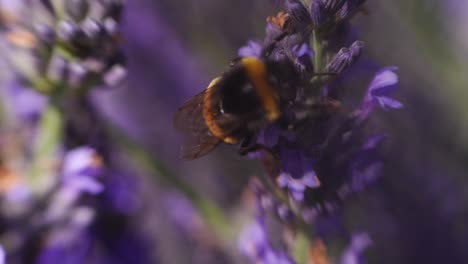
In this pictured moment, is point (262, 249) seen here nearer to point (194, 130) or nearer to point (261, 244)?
point (261, 244)

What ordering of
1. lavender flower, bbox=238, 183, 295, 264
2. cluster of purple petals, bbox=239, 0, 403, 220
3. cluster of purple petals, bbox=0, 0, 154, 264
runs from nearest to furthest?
cluster of purple petals, bbox=239, 0, 403, 220 → lavender flower, bbox=238, 183, 295, 264 → cluster of purple petals, bbox=0, 0, 154, 264

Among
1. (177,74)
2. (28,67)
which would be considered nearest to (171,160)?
(177,74)

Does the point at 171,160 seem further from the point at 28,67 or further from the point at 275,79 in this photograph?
the point at 275,79

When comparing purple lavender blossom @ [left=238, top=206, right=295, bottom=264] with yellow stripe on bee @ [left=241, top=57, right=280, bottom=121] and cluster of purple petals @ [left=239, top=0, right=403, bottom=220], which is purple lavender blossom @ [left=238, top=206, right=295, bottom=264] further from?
yellow stripe on bee @ [left=241, top=57, right=280, bottom=121]

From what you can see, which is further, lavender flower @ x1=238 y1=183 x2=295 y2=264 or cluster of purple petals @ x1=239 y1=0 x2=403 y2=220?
lavender flower @ x1=238 y1=183 x2=295 y2=264

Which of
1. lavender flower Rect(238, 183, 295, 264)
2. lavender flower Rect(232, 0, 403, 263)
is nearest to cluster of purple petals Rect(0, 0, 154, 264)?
lavender flower Rect(238, 183, 295, 264)

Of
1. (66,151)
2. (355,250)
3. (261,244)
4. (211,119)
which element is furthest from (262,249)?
(66,151)

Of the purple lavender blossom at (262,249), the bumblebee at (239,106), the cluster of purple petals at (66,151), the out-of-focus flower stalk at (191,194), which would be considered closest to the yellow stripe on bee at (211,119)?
the bumblebee at (239,106)

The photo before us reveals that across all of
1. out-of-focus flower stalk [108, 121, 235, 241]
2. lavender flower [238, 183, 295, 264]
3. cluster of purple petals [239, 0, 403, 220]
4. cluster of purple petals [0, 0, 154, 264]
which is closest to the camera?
cluster of purple petals [239, 0, 403, 220]
